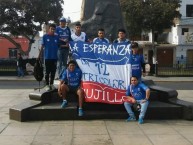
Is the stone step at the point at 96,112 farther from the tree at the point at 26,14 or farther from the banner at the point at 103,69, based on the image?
the tree at the point at 26,14

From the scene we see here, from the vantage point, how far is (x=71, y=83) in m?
9.95

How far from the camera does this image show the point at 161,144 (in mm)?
7250

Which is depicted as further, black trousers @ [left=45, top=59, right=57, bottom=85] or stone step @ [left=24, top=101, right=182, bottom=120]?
black trousers @ [left=45, top=59, right=57, bottom=85]

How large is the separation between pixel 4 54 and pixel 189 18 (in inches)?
1146

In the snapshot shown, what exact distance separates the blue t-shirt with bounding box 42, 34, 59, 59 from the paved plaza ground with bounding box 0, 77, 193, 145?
189cm

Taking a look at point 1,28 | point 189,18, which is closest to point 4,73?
point 1,28

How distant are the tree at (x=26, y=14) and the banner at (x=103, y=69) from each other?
3289 cm

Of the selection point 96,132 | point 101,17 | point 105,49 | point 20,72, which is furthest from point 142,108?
point 20,72

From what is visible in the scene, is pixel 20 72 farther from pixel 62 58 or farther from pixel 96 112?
pixel 96 112

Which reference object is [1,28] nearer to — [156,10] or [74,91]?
[156,10]

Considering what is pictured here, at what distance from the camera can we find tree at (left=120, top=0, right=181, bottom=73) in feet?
138

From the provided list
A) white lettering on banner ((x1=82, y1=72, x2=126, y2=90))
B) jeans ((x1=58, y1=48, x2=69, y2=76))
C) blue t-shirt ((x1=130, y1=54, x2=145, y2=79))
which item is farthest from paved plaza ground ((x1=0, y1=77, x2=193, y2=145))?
jeans ((x1=58, y1=48, x2=69, y2=76))

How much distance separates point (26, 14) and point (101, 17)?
104ft

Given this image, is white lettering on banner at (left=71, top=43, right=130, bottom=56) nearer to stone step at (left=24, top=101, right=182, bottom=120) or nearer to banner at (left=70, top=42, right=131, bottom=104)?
banner at (left=70, top=42, right=131, bottom=104)
